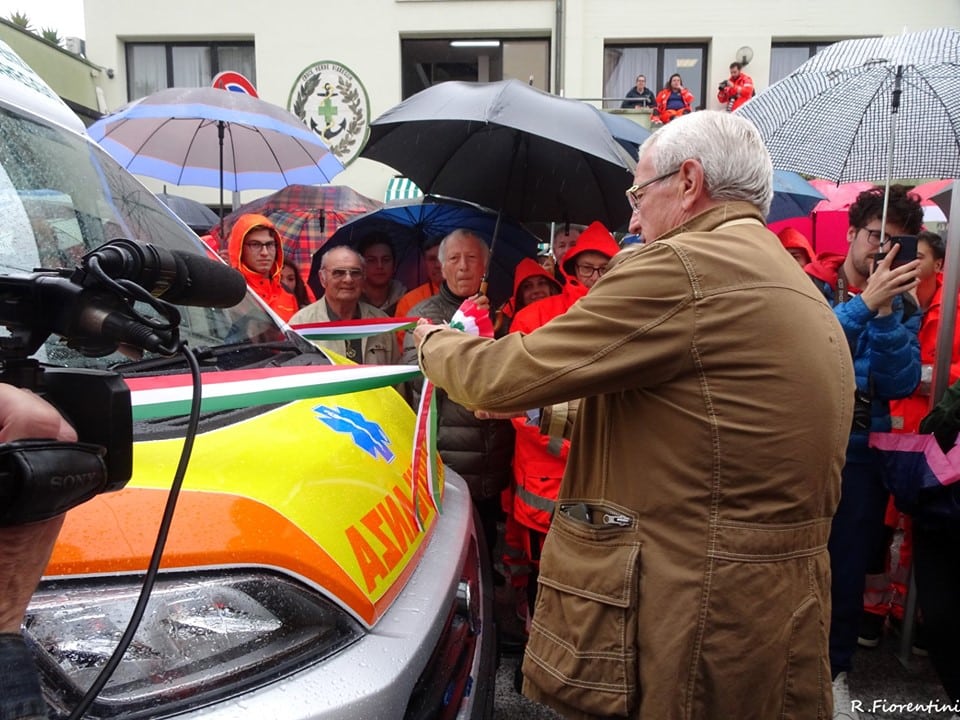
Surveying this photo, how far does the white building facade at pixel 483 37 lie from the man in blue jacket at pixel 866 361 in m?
10.2

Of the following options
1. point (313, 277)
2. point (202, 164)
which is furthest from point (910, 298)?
point (202, 164)

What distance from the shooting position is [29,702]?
2.59 feet

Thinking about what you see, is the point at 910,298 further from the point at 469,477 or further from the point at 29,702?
the point at 29,702

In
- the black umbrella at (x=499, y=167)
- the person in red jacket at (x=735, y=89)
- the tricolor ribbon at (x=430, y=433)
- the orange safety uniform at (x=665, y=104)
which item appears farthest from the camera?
the person in red jacket at (x=735, y=89)

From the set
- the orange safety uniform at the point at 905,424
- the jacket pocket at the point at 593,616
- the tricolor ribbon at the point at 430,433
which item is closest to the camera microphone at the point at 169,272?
the jacket pocket at the point at 593,616

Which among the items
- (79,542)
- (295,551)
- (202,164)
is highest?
(202,164)

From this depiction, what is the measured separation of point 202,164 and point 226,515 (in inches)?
198

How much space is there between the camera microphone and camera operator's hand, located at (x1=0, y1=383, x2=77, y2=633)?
0.67 feet

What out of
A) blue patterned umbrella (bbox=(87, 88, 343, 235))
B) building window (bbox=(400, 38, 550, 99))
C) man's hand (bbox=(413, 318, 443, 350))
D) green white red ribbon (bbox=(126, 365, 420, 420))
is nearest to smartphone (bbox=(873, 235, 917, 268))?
man's hand (bbox=(413, 318, 443, 350))

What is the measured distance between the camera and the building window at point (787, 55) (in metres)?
13.2

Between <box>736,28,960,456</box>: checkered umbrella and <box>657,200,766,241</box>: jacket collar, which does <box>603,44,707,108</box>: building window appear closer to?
<box>736,28,960,456</box>: checkered umbrella

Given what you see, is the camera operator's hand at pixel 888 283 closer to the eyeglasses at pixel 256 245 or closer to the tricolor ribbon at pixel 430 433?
the tricolor ribbon at pixel 430 433

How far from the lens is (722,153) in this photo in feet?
5.41

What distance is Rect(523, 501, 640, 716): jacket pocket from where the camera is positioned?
5.23 feet
